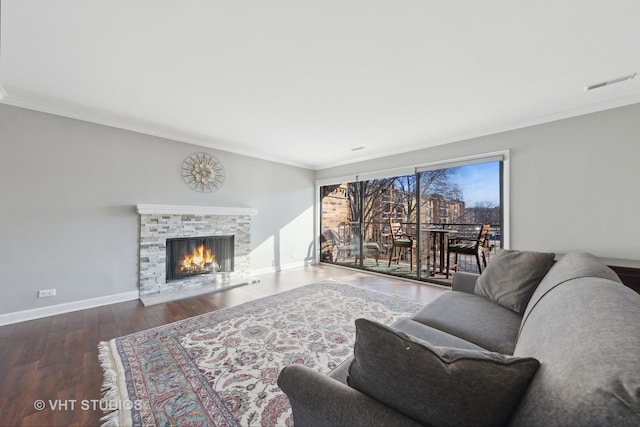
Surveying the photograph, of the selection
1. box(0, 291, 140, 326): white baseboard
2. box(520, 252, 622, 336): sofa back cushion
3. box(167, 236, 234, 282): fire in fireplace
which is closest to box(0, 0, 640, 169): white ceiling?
box(520, 252, 622, 336): sofa back cushion

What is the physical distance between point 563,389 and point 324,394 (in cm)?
65

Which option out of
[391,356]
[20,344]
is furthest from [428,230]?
[20,344]

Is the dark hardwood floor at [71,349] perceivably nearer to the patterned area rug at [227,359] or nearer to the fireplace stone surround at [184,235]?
the patterned area rug at [227,359]

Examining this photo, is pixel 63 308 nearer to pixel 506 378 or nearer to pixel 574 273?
pixel 506 378

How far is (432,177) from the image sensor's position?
14.1 ft

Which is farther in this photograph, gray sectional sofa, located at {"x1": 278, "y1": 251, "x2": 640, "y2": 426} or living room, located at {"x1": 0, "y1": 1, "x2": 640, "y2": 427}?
living room, located at {"x1": 0, "y1": 1, "x2": 640, "y2": 427}

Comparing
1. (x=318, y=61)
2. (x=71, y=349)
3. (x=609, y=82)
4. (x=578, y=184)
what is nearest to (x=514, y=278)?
(x=578, y=184)

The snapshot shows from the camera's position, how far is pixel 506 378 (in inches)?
25.1

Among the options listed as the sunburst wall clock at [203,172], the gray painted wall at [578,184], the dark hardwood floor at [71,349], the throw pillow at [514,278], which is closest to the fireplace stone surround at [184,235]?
the dark hardwood floor at [71,349]

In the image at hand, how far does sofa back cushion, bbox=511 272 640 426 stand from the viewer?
0.48 meters

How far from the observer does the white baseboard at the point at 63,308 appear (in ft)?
8.69

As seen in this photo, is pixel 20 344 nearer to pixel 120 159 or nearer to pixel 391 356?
pixel 120 159

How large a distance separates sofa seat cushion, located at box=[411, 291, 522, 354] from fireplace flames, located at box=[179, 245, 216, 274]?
11.8 feet

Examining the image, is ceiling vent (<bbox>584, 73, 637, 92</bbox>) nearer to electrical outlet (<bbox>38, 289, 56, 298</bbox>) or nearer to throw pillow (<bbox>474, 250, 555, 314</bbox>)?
throw pillow (<bbox>474, 250, 555, 314</bbox>)
